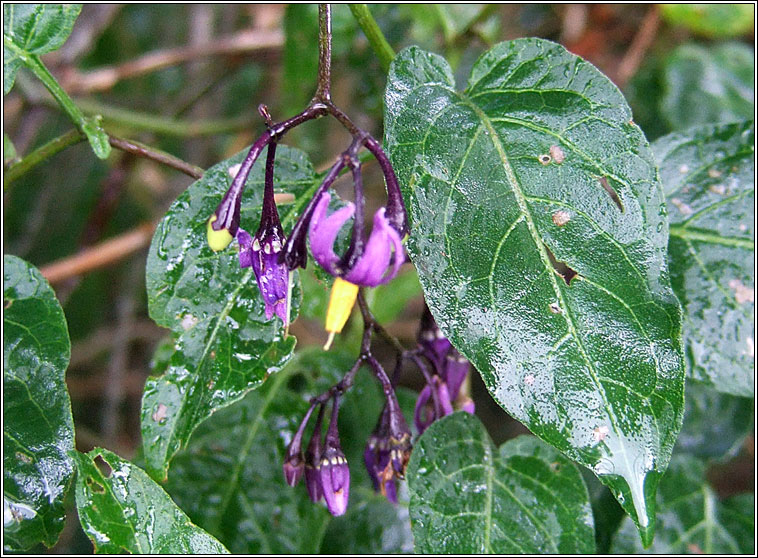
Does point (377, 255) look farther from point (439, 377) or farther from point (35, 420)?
point (35, 420)

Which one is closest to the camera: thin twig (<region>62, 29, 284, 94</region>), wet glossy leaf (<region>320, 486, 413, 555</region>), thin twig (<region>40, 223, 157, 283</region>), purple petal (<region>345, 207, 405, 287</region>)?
purple petal (<region>345, 207, 405, 287</region>)

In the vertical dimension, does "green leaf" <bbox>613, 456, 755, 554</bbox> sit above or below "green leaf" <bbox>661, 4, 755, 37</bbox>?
below

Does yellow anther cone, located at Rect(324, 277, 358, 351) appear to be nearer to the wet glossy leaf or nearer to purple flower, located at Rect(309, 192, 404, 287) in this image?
purple flower, located at Rect(309, 192, 404, 287)

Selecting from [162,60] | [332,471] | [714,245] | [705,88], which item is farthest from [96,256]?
[705,88]

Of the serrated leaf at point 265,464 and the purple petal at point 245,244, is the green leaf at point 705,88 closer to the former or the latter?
the serrated leaf at point 265,464

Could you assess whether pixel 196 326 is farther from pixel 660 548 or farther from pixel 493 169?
pixel 660 548

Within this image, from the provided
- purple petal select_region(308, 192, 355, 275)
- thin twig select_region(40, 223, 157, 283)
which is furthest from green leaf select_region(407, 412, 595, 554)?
thin twig select_region(40, 223, 157, 283)
